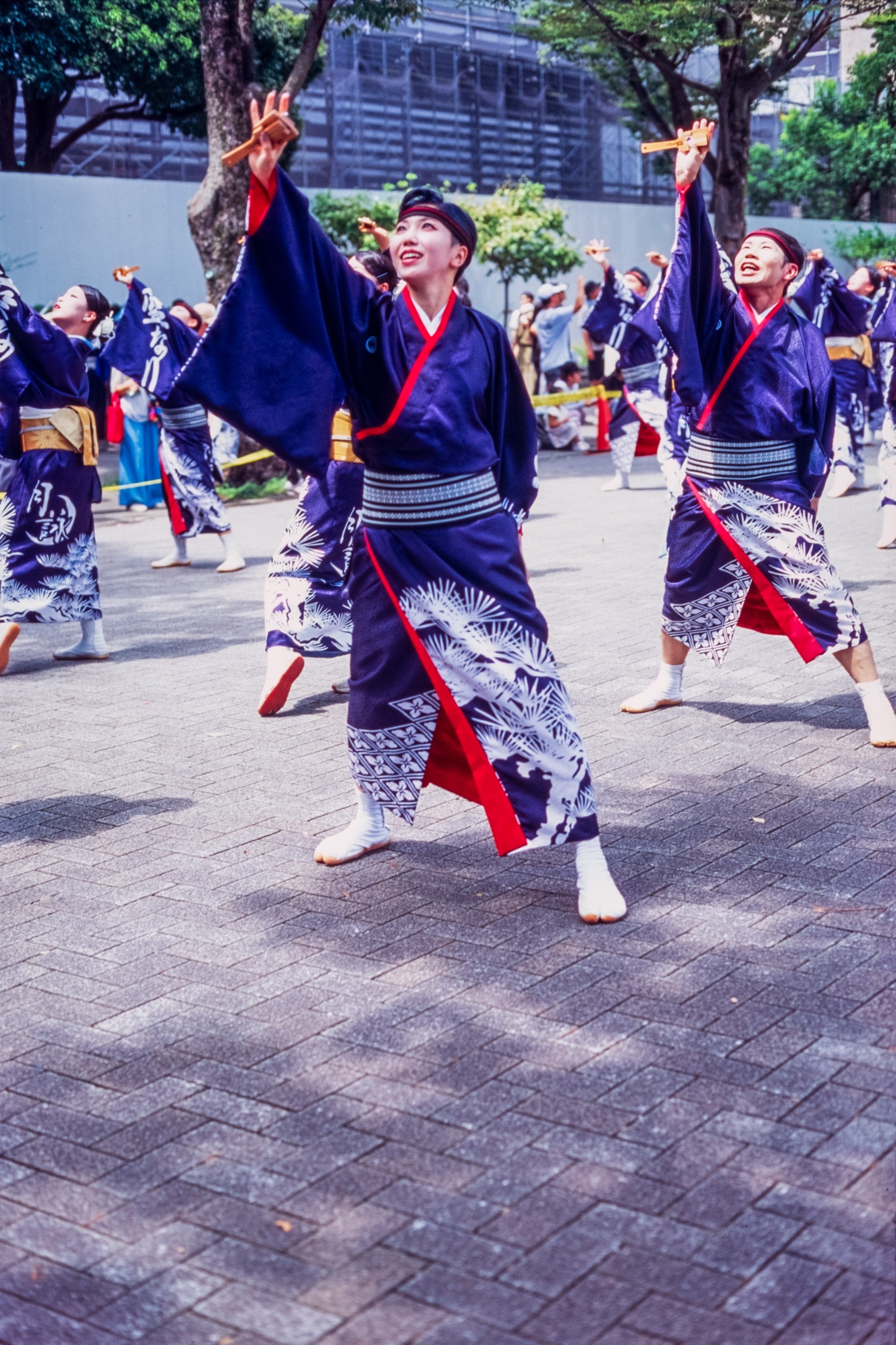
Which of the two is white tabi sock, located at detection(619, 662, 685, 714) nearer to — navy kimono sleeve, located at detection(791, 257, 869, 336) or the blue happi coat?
the blue happi coat

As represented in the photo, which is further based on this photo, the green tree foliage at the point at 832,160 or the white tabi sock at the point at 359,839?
the green tree foliage at the point at 832,160

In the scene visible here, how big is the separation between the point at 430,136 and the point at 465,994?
26622 mm

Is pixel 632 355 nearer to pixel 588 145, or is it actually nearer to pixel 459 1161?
pixel 459 1161

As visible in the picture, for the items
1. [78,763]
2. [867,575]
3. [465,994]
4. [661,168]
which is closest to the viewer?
[465,994]

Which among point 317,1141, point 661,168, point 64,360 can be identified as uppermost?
point 661,168

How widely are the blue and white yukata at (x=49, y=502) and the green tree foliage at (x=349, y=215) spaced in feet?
39.1

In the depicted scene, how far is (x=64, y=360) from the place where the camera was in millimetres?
6879

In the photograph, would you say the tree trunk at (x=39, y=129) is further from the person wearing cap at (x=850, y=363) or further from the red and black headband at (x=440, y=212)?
the red and black headband at (x=440, y=212)

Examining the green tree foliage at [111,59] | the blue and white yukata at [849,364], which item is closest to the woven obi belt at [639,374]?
the blue and white yukata at [849,364]

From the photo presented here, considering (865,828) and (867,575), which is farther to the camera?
(867,575)

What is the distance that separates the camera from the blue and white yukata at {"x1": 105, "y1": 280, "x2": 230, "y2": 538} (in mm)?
9414

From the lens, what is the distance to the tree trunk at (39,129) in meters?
20.5

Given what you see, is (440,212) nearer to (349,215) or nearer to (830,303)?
(830,303)

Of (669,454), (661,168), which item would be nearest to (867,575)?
(669,454)
